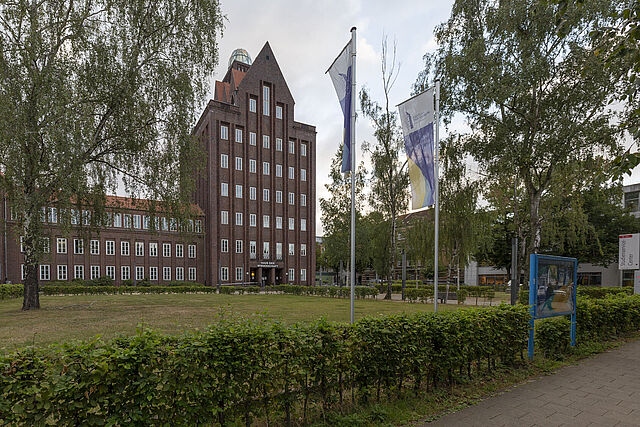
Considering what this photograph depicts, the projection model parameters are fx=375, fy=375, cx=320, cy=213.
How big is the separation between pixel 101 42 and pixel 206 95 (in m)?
4.88

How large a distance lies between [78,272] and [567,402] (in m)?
52.2

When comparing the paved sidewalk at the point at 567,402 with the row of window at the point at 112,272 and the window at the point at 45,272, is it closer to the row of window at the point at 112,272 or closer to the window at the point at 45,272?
the row of window at the point at 112,272

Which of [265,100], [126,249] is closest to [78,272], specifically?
[126,249]

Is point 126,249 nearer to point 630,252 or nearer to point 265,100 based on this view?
point 265,100

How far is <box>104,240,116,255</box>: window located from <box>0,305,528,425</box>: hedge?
50473 mm

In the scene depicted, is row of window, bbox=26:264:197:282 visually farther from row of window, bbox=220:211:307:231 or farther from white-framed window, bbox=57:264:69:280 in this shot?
row of window, bbox=220:211:307:231

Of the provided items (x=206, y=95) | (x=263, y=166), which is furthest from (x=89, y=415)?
(x=263, y=166)

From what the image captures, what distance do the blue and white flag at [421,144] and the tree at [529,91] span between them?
8.87m

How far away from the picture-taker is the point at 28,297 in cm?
1872

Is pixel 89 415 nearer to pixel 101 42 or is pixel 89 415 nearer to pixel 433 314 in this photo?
pixel 433 314

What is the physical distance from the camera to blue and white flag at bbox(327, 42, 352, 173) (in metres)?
8.24

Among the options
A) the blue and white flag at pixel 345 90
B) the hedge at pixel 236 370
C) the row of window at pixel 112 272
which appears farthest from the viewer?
the row of window at pixel 112 272

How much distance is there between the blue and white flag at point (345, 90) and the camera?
8.24 meters

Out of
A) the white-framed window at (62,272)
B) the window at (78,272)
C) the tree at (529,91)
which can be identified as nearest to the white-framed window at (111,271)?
the window at (78,272)
